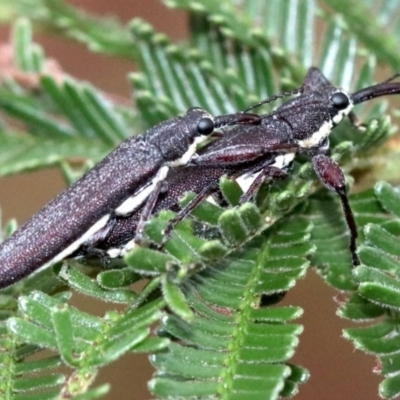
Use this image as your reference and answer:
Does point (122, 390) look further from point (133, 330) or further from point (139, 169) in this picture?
point (133, 330)

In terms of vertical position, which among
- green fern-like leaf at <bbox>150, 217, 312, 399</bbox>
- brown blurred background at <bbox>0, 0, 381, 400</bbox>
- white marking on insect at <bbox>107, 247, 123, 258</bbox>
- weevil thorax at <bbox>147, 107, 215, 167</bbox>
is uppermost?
brown blurred background at <bbox>0, 0, 381, 400</bbox>

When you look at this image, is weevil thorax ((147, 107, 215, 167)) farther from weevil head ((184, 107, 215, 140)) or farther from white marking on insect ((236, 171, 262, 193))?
white marking on insect ((236, 171, 262, 193))

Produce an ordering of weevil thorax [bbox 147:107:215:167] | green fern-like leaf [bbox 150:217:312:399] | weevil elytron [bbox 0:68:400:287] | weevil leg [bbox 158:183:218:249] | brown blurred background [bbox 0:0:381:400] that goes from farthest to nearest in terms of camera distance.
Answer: brown blurred background [bbox 0:0:381:400], weevil thorax [bbox 147:107:215:167], weevil elytron [bbox 0:68:400:287], weevil leg [bbox 158:183:218:249], green fern-like leaf [bbox 150:217:312:399]

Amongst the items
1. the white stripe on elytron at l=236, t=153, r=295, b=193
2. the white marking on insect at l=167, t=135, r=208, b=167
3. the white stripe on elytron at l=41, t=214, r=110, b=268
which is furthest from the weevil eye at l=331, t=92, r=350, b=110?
the white stripe on elytron at l=41, t=214, r=110, b=268

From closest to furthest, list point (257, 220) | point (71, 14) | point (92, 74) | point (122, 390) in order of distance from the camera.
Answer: point (257, 220) → point (71, 14) → point (122, 390) → point (92, 74)

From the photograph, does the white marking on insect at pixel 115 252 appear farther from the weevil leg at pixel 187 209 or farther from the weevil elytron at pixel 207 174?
the weevil leg at pixel 187 209

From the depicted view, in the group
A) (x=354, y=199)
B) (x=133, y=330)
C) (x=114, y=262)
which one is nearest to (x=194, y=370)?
(x=133, y=330)
